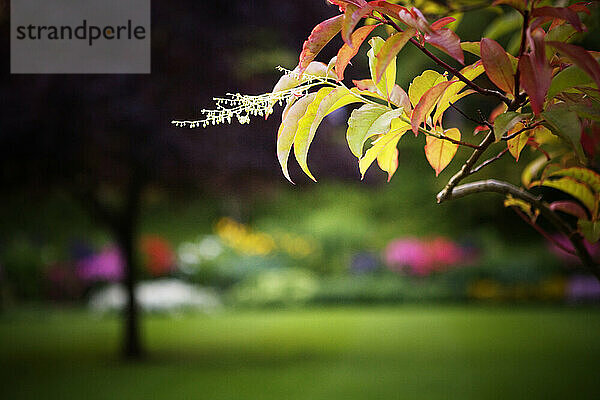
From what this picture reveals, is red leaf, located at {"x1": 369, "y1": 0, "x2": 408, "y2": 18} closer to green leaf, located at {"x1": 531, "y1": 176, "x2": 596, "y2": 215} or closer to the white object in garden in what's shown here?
green leaf, located at {"x1": 531, "y1": 176, "x2": 596, "y2": 215}

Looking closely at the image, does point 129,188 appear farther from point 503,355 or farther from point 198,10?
point 503,355

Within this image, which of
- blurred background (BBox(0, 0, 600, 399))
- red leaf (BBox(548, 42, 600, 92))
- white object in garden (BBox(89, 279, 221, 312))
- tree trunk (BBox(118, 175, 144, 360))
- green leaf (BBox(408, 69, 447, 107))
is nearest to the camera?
red leaf (BBox(548, 42, 600, 92))

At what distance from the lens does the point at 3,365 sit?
58.8 inches

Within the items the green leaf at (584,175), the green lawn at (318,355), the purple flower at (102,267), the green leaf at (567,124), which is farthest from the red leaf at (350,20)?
the purple flower at (102,267)

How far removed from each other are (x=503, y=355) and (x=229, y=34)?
119 cm

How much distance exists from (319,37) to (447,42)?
87 millimetres

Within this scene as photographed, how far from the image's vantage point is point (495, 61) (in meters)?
0.33

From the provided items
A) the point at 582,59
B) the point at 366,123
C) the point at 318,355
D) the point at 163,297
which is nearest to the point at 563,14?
the point at 582,59

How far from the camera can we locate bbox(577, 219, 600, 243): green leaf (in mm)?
445

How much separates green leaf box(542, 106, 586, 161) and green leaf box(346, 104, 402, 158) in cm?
9

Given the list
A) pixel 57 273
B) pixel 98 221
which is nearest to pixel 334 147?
pixel 98 221

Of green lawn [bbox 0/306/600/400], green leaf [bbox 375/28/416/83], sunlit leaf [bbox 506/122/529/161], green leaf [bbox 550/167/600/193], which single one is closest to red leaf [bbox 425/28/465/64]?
green leaf [bbox 375/28/416/83]

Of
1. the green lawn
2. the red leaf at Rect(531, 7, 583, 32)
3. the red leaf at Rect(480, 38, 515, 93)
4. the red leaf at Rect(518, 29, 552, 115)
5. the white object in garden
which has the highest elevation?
the red leaf at Rect(531, 7, 583, 32)

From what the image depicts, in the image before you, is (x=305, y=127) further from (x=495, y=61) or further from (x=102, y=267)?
(x=102, y=267)
